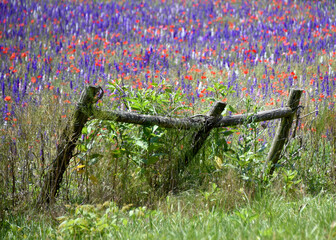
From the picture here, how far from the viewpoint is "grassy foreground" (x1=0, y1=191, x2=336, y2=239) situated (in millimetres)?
2613

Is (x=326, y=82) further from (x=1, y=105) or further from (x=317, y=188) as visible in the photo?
(x=1, y=105)

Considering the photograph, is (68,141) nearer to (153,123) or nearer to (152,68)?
(153,123)

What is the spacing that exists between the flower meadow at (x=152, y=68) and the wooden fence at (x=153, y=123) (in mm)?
106

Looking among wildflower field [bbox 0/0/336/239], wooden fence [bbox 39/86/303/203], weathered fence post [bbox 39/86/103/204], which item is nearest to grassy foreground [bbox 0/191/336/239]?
wildflower field [bbox 0/0/336/239]

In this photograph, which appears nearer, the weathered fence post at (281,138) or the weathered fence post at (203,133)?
the weathered fence post at (203,133)

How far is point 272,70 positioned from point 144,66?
2.63 metres

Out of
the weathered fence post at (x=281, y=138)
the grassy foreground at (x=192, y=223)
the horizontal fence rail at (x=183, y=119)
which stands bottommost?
the grassy foreground at (x=192, y=223)

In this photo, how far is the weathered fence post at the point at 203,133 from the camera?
3812 mm

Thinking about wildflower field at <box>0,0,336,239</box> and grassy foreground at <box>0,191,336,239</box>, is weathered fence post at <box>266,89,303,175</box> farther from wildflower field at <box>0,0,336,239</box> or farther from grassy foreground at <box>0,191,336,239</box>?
grassy foreground at <box>0,191,336,239</box>

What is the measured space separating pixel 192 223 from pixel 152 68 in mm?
5608

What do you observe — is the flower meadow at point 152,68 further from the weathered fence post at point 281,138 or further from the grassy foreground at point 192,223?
the grassy foreground at point 192,223

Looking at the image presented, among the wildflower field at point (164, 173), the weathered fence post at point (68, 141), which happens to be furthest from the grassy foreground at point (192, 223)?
the weathered fence post at point (68, 141)

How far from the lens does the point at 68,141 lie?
3.34 metres

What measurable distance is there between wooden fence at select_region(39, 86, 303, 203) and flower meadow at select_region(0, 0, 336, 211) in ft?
0.35
